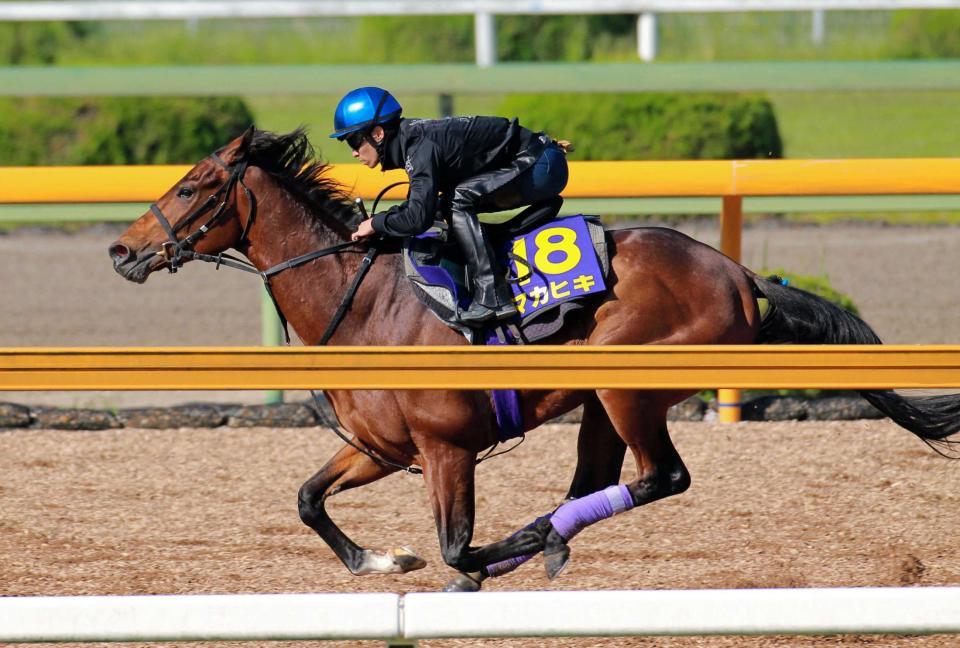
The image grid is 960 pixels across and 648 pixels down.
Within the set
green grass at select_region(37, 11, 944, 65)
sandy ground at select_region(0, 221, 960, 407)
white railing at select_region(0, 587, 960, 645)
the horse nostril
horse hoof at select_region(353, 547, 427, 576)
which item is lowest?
sandy ground at select_region(0, 221, 960, 407)

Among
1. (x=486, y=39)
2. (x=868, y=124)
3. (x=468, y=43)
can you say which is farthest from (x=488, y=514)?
(x=468, y=43)

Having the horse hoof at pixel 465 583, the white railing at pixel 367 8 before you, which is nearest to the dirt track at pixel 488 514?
the horse hoof at pixel 465 583

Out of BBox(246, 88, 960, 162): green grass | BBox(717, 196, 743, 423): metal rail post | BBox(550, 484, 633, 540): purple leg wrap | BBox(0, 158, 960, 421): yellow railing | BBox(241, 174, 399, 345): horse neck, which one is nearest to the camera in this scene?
BBox(550, 484, 633, 540): purple leg wrap

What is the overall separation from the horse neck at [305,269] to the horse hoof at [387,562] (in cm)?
68

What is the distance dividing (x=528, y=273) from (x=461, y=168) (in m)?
0.38

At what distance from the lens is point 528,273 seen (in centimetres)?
439

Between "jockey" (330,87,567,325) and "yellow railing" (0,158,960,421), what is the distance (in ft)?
4.97

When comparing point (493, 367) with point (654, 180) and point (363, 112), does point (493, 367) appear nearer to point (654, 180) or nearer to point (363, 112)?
point (363, 112)

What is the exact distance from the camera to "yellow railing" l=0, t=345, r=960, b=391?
3223 millimetres

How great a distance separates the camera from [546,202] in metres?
4.59

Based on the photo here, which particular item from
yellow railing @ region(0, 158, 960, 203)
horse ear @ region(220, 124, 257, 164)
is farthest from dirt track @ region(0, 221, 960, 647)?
horse ear @ region(220, 124, 257, 164)

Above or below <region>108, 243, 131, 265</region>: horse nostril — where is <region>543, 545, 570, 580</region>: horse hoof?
below

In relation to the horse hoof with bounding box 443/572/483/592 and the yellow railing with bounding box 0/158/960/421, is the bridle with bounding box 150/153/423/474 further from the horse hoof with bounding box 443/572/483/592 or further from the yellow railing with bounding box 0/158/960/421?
the yellow railing with bounding box 0/158/960/421

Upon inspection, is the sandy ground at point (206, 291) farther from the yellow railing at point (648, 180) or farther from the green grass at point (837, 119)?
the green grass at point (837, 119)
